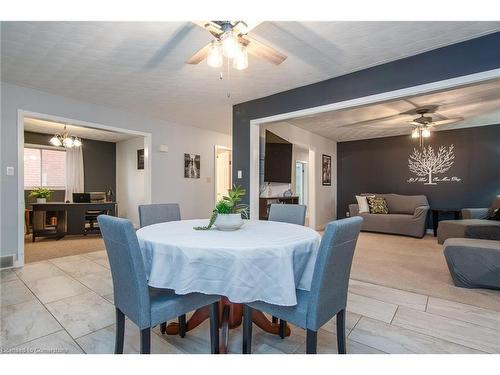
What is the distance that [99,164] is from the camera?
22.7ft

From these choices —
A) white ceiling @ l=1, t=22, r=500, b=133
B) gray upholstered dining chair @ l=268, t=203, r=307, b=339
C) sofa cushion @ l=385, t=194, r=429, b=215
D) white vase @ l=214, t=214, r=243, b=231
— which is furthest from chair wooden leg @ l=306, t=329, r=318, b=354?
sofa cushion @ l=385, t=194, r=429, b=215

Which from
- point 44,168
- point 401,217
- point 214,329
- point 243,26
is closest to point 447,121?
point 401,217

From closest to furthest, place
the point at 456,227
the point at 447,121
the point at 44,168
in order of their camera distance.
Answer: the point at 456,227, the point at 447,121, the point at 44,168

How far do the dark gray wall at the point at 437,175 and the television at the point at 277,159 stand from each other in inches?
98.8

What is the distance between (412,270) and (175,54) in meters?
3.60

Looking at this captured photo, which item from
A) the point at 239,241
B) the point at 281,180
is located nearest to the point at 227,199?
the point at 239,241

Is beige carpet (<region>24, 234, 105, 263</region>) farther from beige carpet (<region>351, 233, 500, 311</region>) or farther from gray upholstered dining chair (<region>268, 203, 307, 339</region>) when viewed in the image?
beige carpet (<region>351, 233, 500, 311</region>)

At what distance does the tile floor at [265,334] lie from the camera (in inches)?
63.0

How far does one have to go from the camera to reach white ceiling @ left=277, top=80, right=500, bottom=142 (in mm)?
3523

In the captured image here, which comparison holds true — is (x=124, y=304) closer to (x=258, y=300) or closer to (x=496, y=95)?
(x=258, y=300)

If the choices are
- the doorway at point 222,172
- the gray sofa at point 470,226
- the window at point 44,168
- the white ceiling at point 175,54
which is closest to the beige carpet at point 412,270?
the gray sofa at point 470,226

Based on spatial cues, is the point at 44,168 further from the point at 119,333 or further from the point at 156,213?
the point at 119,333

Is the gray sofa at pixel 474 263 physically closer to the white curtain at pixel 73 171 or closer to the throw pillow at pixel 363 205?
the throw pillow at pixel 363 205
